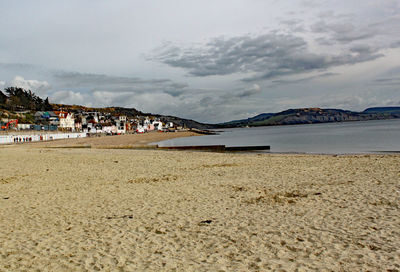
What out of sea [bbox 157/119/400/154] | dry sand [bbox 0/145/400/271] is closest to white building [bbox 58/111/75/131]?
sea [bbox 157/119/400/154]

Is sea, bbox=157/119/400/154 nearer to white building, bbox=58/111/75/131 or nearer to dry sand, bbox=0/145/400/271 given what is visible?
dry sand, bbox=0/145/400/271

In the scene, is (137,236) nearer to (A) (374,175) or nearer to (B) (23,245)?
Result: (B) (23,245)

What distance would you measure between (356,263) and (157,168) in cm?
1414

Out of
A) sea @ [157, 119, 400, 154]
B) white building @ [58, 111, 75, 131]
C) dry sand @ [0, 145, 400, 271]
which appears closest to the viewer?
dry sand @ [0, 145, 400, 271]

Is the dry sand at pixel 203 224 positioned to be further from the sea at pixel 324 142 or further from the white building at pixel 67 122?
the white building at pixel 67 122

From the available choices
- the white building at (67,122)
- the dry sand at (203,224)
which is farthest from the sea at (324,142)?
the white building at (67,122)

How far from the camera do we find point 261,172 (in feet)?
52.6

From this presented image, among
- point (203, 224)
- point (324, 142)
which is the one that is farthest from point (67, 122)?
point (203, 224)

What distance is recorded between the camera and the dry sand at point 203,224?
17.9ft

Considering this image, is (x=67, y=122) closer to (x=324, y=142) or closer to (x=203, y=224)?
(x=324, y=142)

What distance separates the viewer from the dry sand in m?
5.46

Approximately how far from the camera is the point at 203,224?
7.62 m

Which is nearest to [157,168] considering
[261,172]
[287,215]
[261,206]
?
[261,172]

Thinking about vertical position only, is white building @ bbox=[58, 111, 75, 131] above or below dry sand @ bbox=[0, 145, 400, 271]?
above
